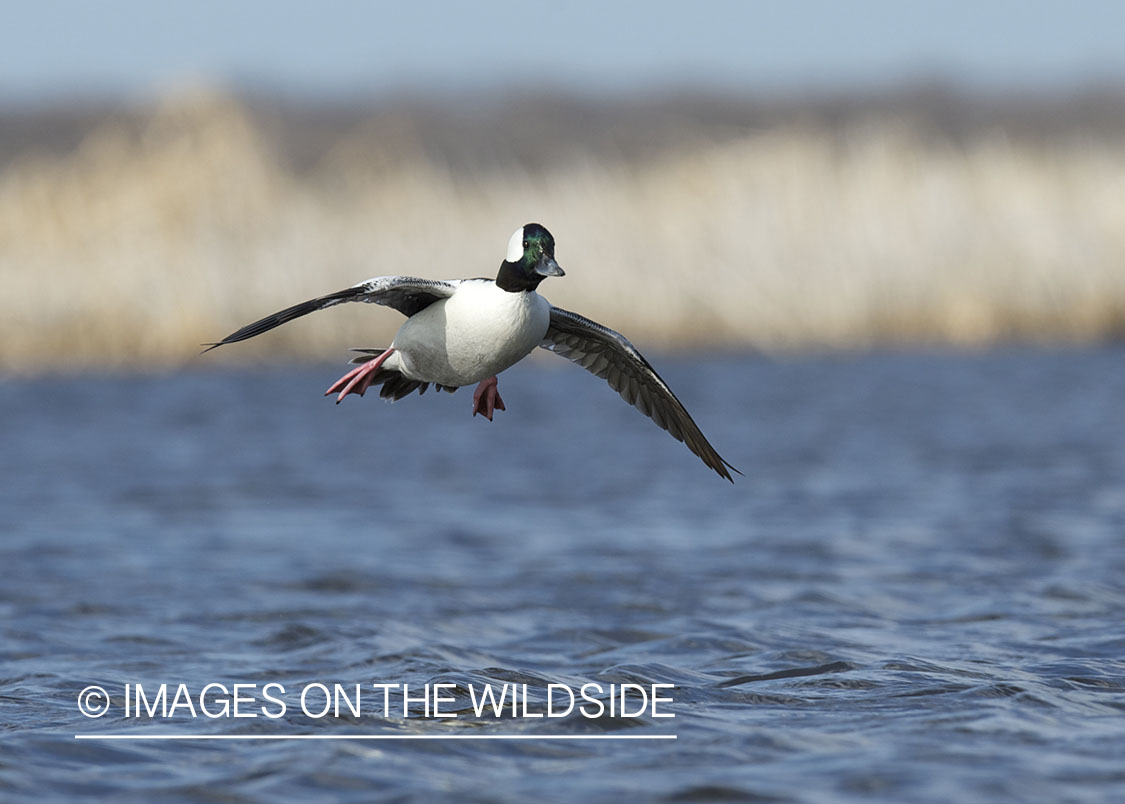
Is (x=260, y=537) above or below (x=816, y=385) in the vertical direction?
below

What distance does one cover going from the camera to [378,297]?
18.5 feet

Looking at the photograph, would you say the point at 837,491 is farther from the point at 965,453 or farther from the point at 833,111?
the point at 833,111

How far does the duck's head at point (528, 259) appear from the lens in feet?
17.9

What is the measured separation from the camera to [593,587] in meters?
10.5

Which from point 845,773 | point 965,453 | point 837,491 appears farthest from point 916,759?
point 965,453

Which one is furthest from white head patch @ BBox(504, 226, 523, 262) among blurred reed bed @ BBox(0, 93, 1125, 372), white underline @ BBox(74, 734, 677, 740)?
blurred reed bed @ BBox(0, 93, 1125, 372)

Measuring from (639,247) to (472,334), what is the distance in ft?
42.2

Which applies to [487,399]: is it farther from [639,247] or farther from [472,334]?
[639,247]

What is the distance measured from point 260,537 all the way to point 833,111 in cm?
7030

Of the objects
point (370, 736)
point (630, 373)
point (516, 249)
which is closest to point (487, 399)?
point (630, 373)

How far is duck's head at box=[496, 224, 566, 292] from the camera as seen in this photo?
17.9 feet

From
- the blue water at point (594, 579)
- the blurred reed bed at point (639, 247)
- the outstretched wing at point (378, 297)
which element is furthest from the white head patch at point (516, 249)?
the blurred reed bed at point (639, 247)

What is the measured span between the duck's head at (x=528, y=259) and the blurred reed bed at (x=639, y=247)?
11.4 meters
